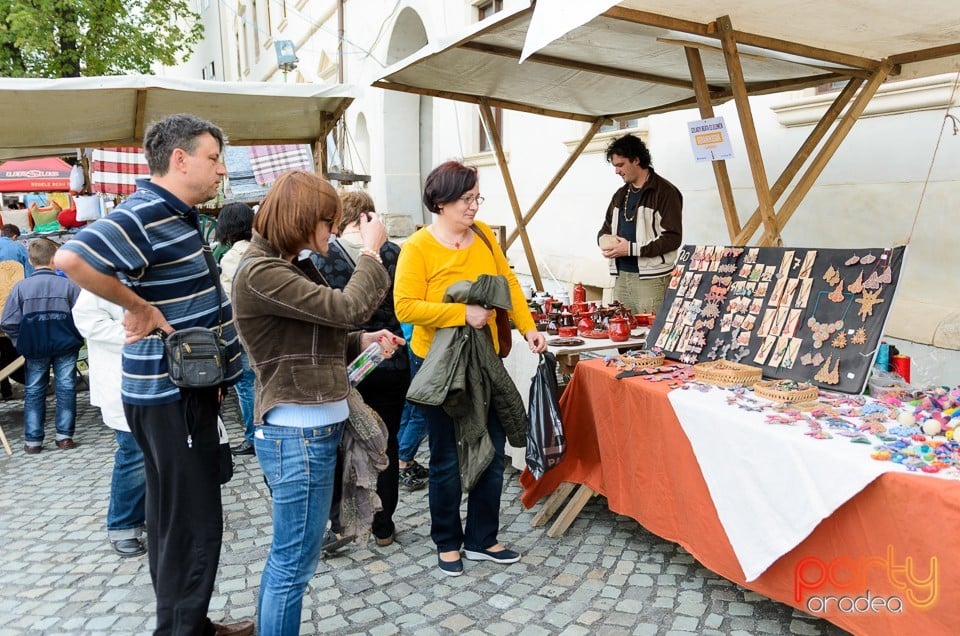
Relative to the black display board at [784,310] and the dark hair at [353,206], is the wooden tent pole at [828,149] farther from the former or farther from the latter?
the dark hair at [353,206]

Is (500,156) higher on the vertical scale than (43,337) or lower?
higher

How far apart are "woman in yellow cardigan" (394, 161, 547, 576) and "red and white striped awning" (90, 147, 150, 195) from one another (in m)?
7.56

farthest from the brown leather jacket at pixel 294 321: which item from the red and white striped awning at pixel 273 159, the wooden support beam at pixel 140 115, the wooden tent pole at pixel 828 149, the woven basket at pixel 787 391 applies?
the red and white striped awning at pixel 273 159

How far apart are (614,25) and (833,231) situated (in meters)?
2.81

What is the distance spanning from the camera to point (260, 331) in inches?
79.7

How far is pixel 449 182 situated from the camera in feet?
9.25

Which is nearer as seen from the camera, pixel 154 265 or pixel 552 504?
pixel 154 265

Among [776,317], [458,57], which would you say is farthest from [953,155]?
[458,57]

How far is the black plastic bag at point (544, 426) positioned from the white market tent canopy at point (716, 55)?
124cm

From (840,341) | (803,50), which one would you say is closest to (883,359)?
(840,341)

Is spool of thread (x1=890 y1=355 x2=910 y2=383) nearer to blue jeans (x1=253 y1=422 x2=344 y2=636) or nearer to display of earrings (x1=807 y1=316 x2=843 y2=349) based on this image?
display of earrings (x1=807 y1=316 x2=843 y2=349)

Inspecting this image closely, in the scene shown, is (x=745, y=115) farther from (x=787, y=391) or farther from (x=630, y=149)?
(x=787, y=391)

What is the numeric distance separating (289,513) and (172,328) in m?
0.67

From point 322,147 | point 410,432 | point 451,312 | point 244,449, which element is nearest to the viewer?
point 451,312
